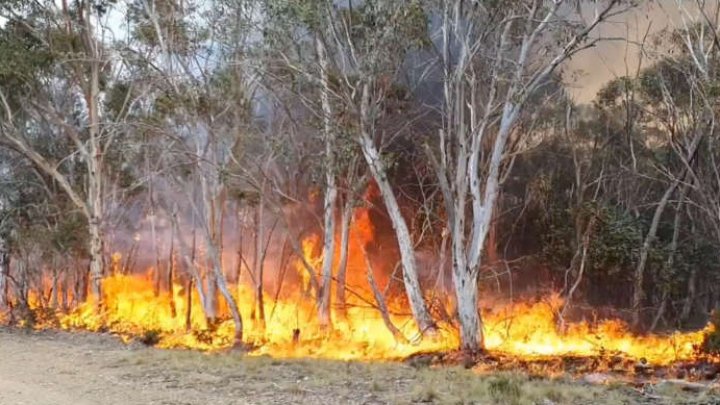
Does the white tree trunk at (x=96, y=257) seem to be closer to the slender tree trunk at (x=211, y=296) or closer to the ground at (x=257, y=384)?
the slender tree trunk at (x=211, y=296)

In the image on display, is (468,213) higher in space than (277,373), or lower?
higher

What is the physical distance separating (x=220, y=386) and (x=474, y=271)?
547cm

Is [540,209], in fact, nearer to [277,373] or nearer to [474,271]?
[474,271]

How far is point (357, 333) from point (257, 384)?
20.6 feet

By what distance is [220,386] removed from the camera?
1138cm

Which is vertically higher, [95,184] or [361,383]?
[95,184]

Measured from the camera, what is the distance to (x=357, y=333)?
17.7m

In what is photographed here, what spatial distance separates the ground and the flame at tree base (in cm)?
188

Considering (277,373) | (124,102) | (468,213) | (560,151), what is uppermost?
(124,102)

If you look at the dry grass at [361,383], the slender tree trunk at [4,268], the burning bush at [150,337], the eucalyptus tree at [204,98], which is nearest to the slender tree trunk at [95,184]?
the eucalyptus tree at [204,98]

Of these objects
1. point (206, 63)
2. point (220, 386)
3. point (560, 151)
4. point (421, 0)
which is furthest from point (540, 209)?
point (220, 386)

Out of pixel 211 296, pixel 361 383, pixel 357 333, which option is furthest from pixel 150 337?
pixel 361 383

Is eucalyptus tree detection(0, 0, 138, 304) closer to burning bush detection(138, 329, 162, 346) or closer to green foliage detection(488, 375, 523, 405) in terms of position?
burning bush detection(138, 329, 162, 346)

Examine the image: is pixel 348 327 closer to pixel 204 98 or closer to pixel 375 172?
pixel 375 172
